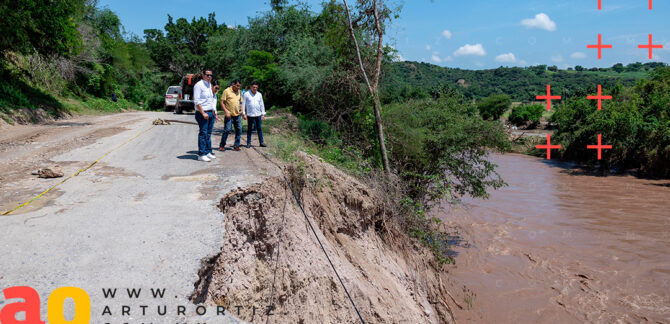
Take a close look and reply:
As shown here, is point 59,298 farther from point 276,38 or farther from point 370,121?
→ point 276,38

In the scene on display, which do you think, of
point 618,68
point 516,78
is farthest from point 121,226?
point 618,68

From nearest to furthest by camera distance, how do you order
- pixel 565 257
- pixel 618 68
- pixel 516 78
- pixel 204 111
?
pixel 204 111
pixel 565 257
pixel 516 78
pixel 618 68

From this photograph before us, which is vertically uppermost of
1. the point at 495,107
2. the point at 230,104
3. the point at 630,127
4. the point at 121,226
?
the point at 495,107

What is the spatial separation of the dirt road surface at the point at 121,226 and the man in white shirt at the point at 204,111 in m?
0.38

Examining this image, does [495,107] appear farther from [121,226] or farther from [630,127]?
[121,226]

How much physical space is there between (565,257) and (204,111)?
1083cm

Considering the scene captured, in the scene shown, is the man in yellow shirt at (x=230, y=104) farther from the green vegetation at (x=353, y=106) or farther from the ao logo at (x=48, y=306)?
the ao logo at (x=48, y=306)

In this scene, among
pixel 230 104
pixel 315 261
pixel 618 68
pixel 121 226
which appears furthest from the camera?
pixel 618 68

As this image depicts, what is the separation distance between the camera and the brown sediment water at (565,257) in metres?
8.78

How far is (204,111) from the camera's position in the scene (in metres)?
8.00

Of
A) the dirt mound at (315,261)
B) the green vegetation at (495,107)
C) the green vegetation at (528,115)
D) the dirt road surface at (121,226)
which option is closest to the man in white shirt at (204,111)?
the dirt road surface at (121,226)

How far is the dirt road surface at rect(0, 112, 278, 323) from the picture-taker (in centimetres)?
329

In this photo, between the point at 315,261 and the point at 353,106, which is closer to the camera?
the point at 315,261

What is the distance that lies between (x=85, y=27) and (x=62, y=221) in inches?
1093
